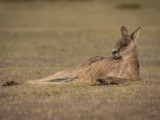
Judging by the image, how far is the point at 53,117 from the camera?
870cm

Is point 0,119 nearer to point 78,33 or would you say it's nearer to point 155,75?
point 155,75

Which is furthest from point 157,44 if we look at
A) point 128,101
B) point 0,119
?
point 0,119

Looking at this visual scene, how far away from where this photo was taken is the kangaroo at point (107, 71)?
11548mm

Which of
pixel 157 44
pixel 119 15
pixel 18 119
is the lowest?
pixel 18 119

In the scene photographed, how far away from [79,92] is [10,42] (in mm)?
14605

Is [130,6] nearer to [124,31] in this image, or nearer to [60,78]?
[124,31]

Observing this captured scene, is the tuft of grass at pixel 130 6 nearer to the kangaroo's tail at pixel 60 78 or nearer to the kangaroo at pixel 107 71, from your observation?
the kangaroo at pixel 107 71

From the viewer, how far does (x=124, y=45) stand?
39.3ft

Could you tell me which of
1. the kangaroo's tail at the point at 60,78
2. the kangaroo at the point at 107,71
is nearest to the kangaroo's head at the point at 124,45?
the kangaroo at the point at 107,71

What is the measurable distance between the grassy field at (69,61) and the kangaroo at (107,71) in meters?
0.19

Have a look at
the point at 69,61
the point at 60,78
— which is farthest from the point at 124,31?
the point at 69,61

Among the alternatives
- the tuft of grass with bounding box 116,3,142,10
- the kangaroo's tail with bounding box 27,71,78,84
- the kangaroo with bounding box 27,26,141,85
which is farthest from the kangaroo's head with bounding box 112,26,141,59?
the tuft of grass with bounding box 116,3,142,10

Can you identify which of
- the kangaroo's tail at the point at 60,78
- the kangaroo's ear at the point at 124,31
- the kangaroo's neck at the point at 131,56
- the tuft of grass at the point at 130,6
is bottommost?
the kangaroo's tail at the point at 60,78

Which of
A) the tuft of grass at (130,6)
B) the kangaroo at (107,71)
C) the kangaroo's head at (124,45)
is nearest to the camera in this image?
the kangaroo at (107,71)
